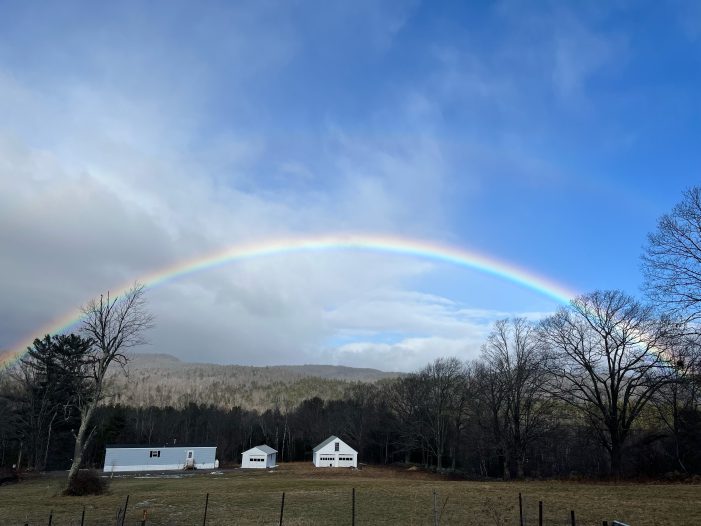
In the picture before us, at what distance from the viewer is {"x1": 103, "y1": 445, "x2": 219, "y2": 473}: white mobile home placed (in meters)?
70.6

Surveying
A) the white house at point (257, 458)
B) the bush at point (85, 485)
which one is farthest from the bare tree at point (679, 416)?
the white house at point (257, 458)

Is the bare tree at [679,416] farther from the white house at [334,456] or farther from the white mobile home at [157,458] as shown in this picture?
the white mobile home at [157,458]

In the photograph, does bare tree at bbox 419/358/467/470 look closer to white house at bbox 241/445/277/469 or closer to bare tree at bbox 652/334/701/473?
white house at bbox 241/445/277/469

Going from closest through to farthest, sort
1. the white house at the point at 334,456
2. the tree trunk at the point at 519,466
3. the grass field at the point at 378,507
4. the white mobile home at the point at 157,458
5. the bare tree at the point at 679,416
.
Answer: the grass field at the point at 378,507
the bare tree at the point at 679,416
the tree trunk at the point at 519,466
the white mobile home at the point at 157,458
the white house at the point at 334,456

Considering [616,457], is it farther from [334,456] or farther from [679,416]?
[334,456]

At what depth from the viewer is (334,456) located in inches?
3211

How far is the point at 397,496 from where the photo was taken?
93.8 feet

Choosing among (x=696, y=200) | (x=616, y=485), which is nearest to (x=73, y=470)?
(x=616, y=485)

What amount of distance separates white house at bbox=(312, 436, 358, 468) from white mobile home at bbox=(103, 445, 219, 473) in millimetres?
16428

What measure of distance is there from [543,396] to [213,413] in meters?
92.3

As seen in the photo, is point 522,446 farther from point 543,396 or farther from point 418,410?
point 418,410

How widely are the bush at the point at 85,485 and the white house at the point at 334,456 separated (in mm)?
53267

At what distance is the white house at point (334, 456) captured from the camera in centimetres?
8106

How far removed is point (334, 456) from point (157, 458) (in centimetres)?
2699
